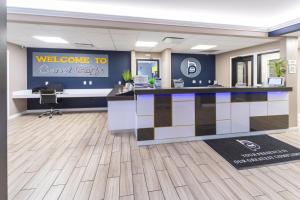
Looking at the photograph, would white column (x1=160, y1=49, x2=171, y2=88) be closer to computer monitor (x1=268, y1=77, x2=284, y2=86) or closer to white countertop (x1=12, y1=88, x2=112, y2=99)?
white countertop (x1=12, y1=88, x2=112, y2=99)

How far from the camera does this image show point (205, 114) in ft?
13.2

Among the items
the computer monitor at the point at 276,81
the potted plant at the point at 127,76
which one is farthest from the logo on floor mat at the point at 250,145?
the potted plant at the point at 127,76

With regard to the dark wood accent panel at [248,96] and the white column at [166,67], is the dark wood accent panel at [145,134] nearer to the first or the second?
the dark wood accent panel at [248,96]

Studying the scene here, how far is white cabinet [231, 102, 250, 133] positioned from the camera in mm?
4184

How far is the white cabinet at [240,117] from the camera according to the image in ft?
13.7

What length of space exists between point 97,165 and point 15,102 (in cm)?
525

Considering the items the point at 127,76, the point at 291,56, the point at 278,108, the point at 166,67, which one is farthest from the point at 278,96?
the point at 127,76

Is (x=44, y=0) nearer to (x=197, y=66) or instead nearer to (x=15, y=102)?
(x=15, y=102)

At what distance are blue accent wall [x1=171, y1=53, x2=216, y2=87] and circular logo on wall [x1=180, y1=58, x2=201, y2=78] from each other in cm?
13

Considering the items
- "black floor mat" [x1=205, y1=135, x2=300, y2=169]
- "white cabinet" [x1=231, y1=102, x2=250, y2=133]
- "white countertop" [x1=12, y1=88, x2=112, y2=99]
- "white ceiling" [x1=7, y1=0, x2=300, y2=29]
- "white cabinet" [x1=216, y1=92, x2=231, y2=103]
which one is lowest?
"black floor mat" [x1=205, y1=135, x2=300, y2=169]

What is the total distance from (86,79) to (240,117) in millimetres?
5735

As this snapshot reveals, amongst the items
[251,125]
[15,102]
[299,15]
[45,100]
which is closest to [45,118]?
[45,100]

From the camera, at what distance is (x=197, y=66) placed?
848 centimetres

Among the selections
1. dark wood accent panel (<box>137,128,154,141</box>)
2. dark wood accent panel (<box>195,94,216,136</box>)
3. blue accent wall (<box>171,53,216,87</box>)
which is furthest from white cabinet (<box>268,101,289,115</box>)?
blue accent wall (<box>171,53,216,87</box>)
